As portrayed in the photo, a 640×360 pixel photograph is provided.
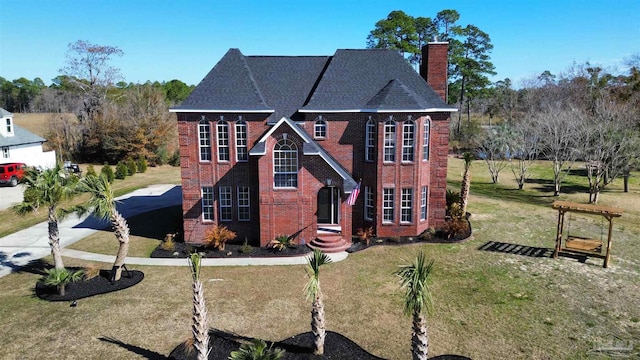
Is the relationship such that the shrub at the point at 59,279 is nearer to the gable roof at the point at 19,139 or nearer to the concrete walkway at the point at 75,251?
the concrete walkway at the point at 75,251

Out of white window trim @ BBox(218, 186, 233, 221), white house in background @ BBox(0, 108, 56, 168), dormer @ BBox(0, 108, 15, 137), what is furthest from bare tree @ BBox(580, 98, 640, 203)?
dormer @ BBox(0, 108, 15, 137)

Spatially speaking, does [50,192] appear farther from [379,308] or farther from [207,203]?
[379,308]

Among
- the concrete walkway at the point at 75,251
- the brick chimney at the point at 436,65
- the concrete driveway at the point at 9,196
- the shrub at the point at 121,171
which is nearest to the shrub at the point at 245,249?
the concrete walkway at the point at 75,251

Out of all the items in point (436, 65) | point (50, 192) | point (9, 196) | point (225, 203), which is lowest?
point (9, 196)

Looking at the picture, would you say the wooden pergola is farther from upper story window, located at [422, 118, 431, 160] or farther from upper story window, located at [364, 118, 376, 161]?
upper story window, located at [364, 118, 376, 161]

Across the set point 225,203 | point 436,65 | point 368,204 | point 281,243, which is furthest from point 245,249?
point 436,65
